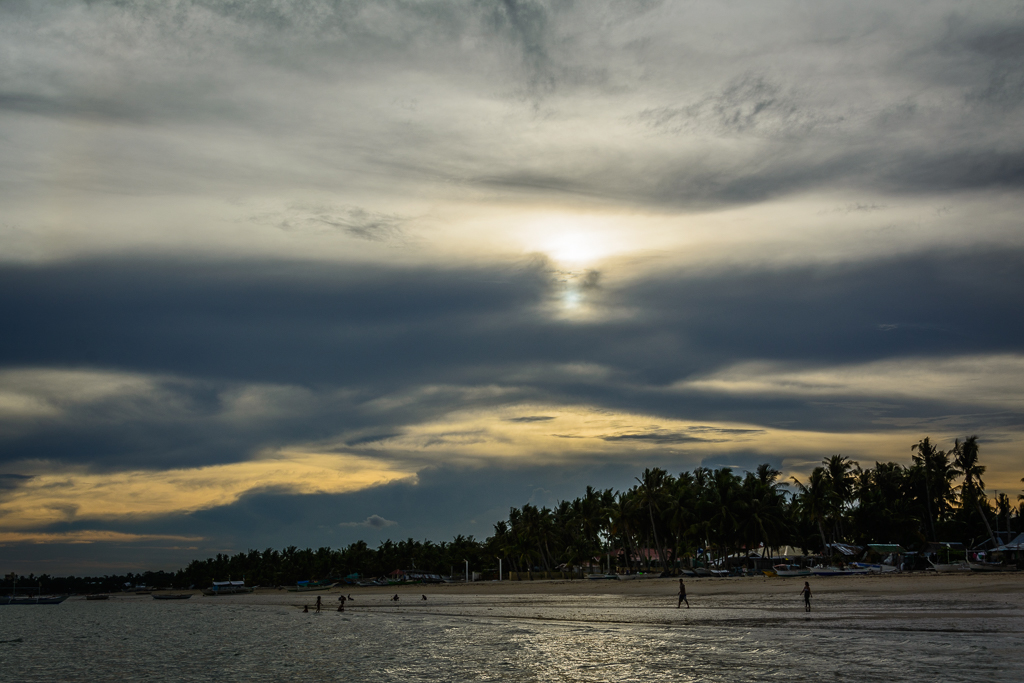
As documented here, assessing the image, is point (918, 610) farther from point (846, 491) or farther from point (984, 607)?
point (846, 491)

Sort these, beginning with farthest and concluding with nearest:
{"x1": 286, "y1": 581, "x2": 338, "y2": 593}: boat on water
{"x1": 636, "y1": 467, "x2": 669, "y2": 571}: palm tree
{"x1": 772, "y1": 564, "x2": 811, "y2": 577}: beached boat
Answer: {"x1": 286, "y1": 581, "x2": 338, "y2": 593}: boat on water < {"x1": 636, "y1": 467, "x2": 669, "y2": 571}: palm tree < {"x1": 772, "y1": 564, "x2": 811, "y2": 577}: beached boat

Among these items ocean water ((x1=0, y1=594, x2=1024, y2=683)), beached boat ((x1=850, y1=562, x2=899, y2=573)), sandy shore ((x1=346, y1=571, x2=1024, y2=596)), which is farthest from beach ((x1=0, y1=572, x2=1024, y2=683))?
beached boat ((x1=850, y1=562, x2=899, y2=573))

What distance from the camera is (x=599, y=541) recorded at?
137 m

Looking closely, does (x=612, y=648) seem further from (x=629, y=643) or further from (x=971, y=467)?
(x=971, y=467)

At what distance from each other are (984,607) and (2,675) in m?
51.4

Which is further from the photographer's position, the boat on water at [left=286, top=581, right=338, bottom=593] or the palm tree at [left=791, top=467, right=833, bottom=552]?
the boat on water at [left=286, top=581, right=338, bottom=593]

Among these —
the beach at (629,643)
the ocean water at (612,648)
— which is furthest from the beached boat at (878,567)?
the ocean water at (612,648)

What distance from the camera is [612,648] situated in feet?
112

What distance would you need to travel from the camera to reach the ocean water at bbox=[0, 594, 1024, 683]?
26.1m

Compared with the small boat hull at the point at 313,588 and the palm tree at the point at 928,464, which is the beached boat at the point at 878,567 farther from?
the small boat hull at the point at 313,588

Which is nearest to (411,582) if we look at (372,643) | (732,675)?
(372,643)

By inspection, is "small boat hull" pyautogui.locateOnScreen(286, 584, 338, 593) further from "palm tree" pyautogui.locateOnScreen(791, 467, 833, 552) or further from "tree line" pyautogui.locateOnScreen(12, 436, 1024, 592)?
"palm tree" pyautogui.locateOnScreen(791, 467, 833, 552)

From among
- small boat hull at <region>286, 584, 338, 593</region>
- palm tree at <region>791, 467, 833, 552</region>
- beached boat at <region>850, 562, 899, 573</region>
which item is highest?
palm tree at <region>791, 467, 833, 552</region>

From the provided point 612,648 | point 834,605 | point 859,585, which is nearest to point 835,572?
point 859,585
